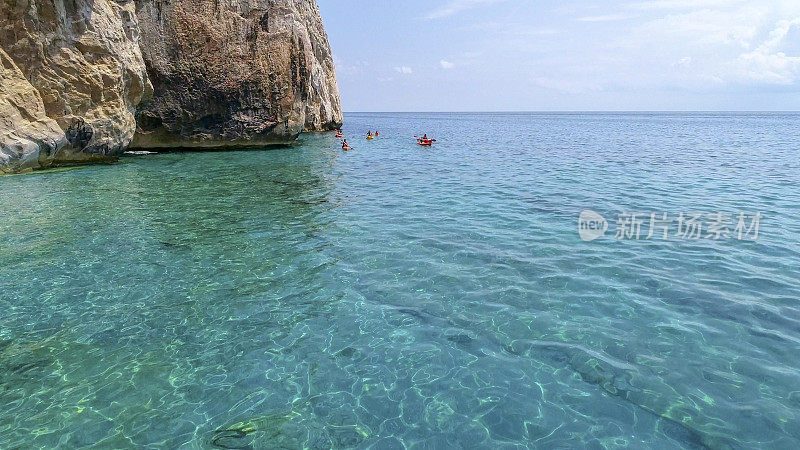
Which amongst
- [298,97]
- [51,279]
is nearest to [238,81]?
[298,97]

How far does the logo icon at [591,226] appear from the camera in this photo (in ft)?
44.0

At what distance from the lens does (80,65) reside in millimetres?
23375

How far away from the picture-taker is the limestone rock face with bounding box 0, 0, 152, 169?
843 inches

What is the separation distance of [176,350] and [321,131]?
55.1m

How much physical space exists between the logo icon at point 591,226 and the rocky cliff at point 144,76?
24157 millimetres

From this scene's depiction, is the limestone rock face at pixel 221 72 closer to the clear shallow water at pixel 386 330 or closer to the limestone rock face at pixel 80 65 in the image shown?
the limestone rock face at pixel 80 65

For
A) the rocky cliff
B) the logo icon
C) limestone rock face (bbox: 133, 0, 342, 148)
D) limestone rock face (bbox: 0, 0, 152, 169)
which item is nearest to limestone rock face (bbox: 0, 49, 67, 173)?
the rocky cliff

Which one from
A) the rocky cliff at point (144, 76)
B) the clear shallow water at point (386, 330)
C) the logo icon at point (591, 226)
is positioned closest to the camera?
the clear shallow water at point (386, 330)

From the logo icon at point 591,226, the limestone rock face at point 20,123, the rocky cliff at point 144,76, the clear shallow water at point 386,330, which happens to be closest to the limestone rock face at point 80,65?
the rocky cliff at point 144,76

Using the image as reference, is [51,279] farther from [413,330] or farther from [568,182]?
[568,182]

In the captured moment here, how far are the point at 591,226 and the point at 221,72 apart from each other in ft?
92.8

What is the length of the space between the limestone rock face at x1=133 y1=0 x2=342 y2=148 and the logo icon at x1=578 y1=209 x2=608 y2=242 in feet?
86.8

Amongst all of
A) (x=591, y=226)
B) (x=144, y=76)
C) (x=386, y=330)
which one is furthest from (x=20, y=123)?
(x=591, y=226)

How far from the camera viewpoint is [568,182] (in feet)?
74.8
